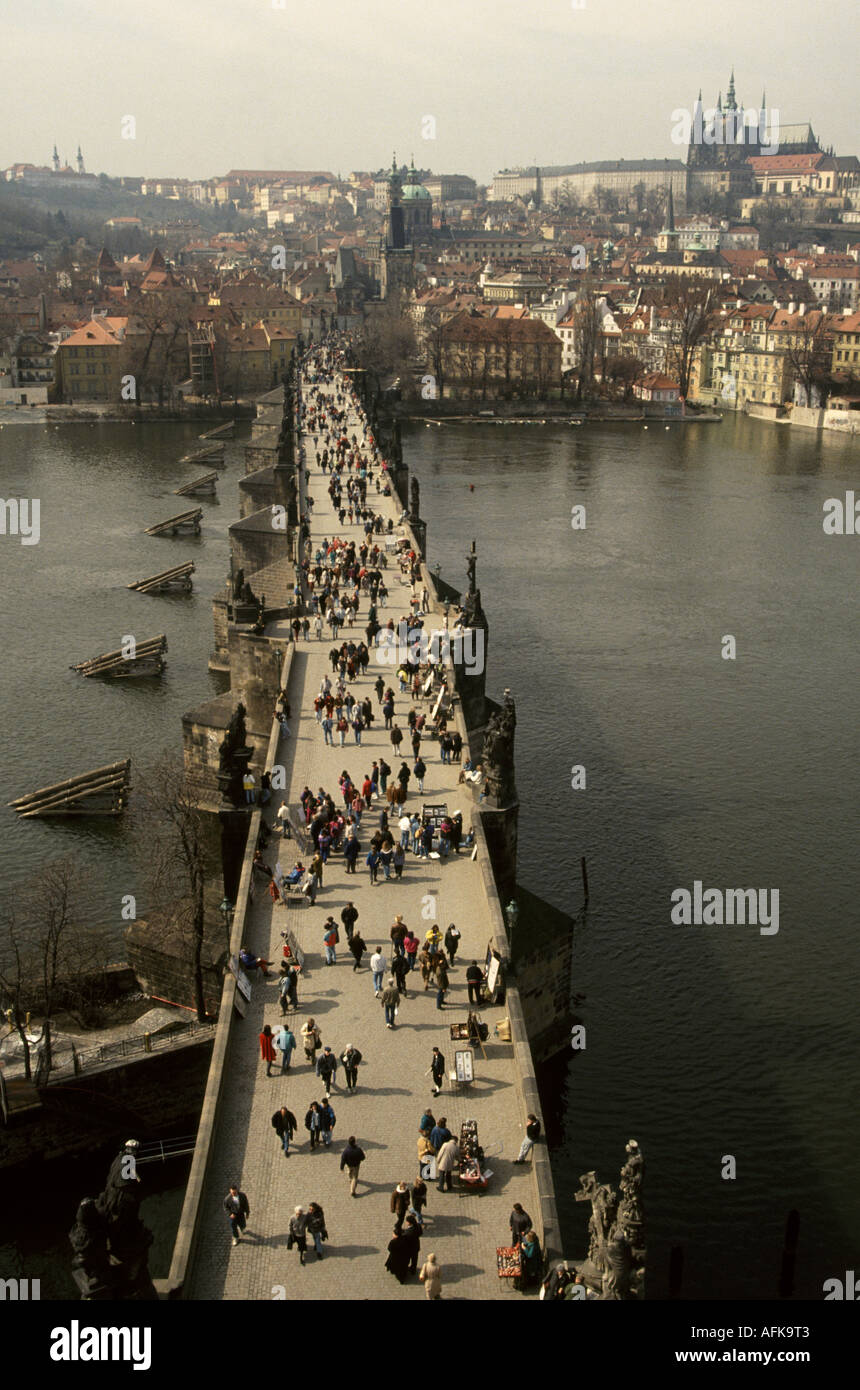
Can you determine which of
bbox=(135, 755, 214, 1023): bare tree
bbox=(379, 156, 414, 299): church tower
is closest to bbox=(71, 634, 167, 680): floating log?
bbox=(135, 755, 214, 1023): bare tree

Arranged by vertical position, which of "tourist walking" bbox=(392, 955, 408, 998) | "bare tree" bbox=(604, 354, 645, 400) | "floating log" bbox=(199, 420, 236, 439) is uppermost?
"bare tree" bbox=(604, 354, 645, 400)

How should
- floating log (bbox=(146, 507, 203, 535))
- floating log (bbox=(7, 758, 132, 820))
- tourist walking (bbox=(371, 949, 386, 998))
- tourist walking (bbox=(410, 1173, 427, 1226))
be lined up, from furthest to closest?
floating log (bbox=(146, 507, 203, 535)), floating log (bbox=(7, 758, 132, 820)), tourist walking (bbox=(371, 949, 386, 998)), tourist walking (bbox=(410, 1173, 427, 1226))

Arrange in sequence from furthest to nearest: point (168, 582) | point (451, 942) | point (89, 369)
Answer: point (89, 369)
point (168, 582)
point (451, 942)

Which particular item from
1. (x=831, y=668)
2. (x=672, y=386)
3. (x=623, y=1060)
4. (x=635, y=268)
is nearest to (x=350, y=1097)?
(x=623, y=1060)

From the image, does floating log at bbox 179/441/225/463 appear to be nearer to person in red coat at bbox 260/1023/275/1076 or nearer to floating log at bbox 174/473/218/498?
floating log at bbox 174/473/218/498

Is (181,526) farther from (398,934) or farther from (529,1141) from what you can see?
(529,1141)

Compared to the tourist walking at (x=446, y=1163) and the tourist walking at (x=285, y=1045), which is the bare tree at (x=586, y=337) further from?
the tourist walking at (x=446, y=1163)

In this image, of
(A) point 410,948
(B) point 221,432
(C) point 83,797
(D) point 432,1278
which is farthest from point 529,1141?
(B) point 221,432
